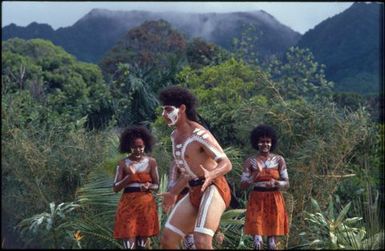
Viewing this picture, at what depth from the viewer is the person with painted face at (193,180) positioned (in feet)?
18.5

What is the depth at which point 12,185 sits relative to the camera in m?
11.7

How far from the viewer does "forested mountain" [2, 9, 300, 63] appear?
5244cm

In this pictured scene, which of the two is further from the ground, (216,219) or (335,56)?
(216,219)

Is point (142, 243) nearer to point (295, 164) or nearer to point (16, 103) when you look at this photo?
point (295, 164)

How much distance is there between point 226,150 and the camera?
9555 mm

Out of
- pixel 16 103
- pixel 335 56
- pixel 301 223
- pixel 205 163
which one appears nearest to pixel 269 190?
pixel 205 163

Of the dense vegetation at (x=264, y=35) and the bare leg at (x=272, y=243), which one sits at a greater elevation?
the bare leg at (x=272, y=243)

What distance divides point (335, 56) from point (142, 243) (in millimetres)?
31955

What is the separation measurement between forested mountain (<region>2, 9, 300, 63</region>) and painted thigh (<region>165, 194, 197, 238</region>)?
4529 cm

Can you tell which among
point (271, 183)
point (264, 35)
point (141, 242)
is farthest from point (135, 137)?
point (264, 35)

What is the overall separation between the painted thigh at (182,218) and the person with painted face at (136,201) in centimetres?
96

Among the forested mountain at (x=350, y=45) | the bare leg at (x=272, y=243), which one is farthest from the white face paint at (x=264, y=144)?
the forested mountain at (x=350, y=45)

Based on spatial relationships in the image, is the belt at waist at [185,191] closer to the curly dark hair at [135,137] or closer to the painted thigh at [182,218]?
the painted thigh at [182,218]

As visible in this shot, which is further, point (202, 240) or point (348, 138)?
point (348, 138)
